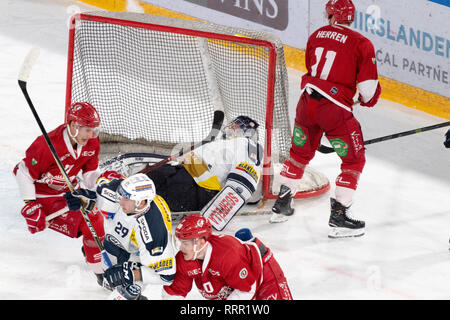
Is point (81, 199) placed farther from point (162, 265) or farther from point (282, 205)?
point (282, 205)

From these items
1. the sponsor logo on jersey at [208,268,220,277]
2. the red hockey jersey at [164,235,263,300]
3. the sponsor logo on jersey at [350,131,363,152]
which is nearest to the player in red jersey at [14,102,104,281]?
the red hockey jersey at [164,235,263,300]

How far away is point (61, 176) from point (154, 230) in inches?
33.8

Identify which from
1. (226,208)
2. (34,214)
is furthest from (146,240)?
(226,208)

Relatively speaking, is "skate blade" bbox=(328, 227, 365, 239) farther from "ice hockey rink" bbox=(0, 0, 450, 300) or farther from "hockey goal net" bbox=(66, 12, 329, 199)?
"hockey goal net" bbox=(66, 12, 329, 199)

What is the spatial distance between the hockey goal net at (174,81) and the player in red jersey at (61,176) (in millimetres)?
943

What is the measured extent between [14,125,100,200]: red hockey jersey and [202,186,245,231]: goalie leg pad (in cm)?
80

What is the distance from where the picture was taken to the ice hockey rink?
4660 mm

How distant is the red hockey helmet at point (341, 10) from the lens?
5035mm

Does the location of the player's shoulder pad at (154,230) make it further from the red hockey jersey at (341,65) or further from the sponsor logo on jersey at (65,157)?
the red hockey jersey at (341,65)

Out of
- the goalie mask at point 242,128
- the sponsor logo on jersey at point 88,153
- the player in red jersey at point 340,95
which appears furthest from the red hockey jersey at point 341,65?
the sponsor logo on jersey at point 88,153

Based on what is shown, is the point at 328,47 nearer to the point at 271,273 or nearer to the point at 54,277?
the point at 271,273

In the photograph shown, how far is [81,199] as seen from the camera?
14.5 feet
